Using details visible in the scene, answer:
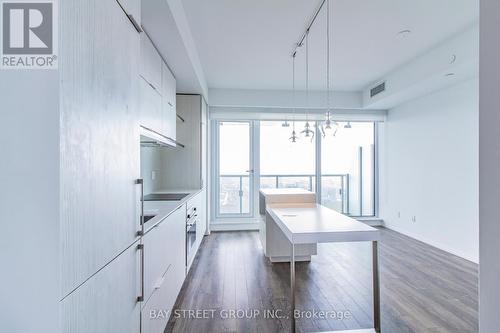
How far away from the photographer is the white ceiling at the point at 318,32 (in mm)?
2203

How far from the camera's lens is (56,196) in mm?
693

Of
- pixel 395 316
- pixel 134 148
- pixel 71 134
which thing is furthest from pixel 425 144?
pixel 71 134

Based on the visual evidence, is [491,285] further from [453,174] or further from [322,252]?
[453,174]

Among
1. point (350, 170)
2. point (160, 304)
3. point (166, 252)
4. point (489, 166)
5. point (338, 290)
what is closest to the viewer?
point (489, 166)

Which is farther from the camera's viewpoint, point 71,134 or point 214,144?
point 214,144

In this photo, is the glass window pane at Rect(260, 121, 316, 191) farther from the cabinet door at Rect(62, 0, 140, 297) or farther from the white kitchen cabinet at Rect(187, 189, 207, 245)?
the cabinet door at Rect(62, 0, 140, 297)

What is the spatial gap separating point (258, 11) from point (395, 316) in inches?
117

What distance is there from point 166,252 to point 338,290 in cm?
183

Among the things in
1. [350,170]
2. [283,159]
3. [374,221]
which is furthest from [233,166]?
[374,221]

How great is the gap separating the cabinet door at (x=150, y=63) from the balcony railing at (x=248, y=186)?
9.92 ft

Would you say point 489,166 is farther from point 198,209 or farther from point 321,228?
point 198,209

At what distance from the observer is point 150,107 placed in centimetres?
209

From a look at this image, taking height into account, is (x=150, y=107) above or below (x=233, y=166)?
above

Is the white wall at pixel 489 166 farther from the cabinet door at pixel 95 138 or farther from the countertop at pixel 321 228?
the cabinet door at pixel 95 138
